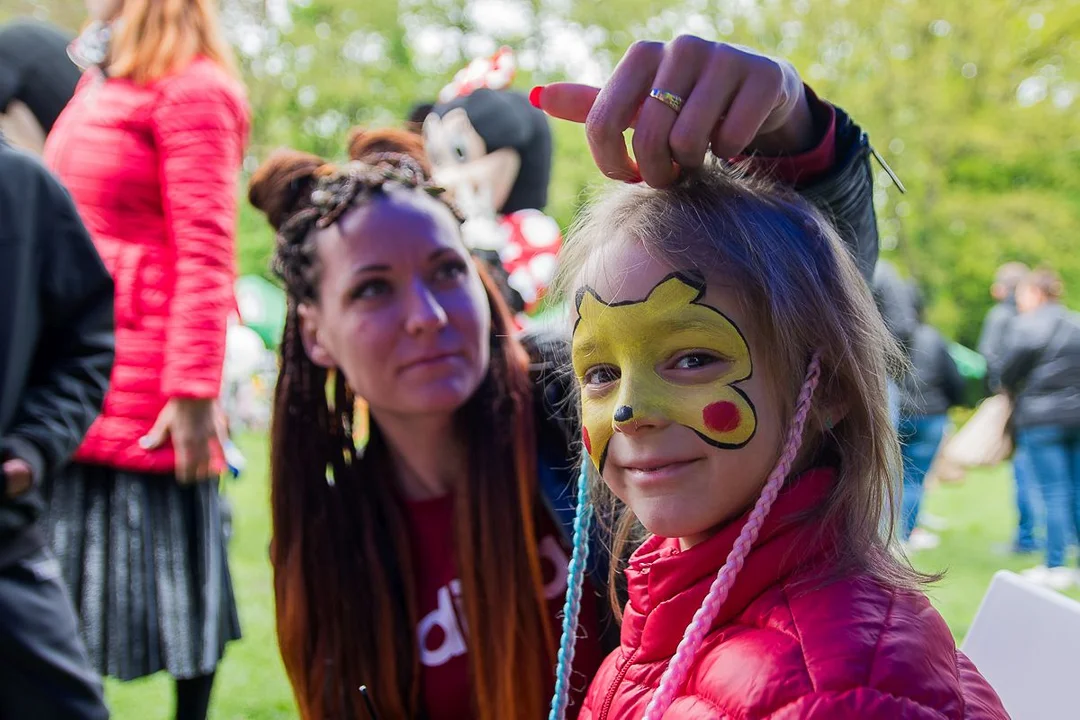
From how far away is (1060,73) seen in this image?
53.7 feet

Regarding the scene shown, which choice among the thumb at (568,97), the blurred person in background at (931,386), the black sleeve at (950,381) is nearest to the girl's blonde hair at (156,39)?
the thumb at (568,97)

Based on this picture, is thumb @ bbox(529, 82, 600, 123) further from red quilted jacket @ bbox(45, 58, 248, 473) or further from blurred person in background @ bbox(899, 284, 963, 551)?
blurred person in background @ bbox(899, 284, 963, 551)

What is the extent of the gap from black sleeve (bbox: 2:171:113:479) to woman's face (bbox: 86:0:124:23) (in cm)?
81

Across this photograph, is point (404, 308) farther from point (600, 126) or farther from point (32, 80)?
point (32, 80)

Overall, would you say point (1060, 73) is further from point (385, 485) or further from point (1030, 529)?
point (385, 485)

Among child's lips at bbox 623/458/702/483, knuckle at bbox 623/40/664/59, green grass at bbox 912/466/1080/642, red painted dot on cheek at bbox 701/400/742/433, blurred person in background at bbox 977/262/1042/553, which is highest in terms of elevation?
knuckle at bbox 623/40/664/59

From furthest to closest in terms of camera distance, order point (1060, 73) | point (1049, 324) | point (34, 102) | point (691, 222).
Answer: point (1060, 73) < point (1049, 324) < point (34, 102) < point (691, 222)

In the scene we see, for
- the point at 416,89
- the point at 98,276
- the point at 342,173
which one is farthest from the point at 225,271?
the point at 416,89

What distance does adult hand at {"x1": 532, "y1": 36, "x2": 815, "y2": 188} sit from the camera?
1.02 m

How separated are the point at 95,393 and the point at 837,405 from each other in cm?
156

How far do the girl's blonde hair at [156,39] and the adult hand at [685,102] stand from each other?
1777 millimetres

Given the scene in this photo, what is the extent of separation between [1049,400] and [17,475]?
554cm

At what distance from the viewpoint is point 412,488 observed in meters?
1.96

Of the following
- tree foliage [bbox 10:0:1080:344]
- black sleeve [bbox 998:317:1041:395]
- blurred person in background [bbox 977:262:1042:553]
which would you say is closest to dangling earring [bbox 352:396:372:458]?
black sleeve [bbox 998:317:1041:395]
